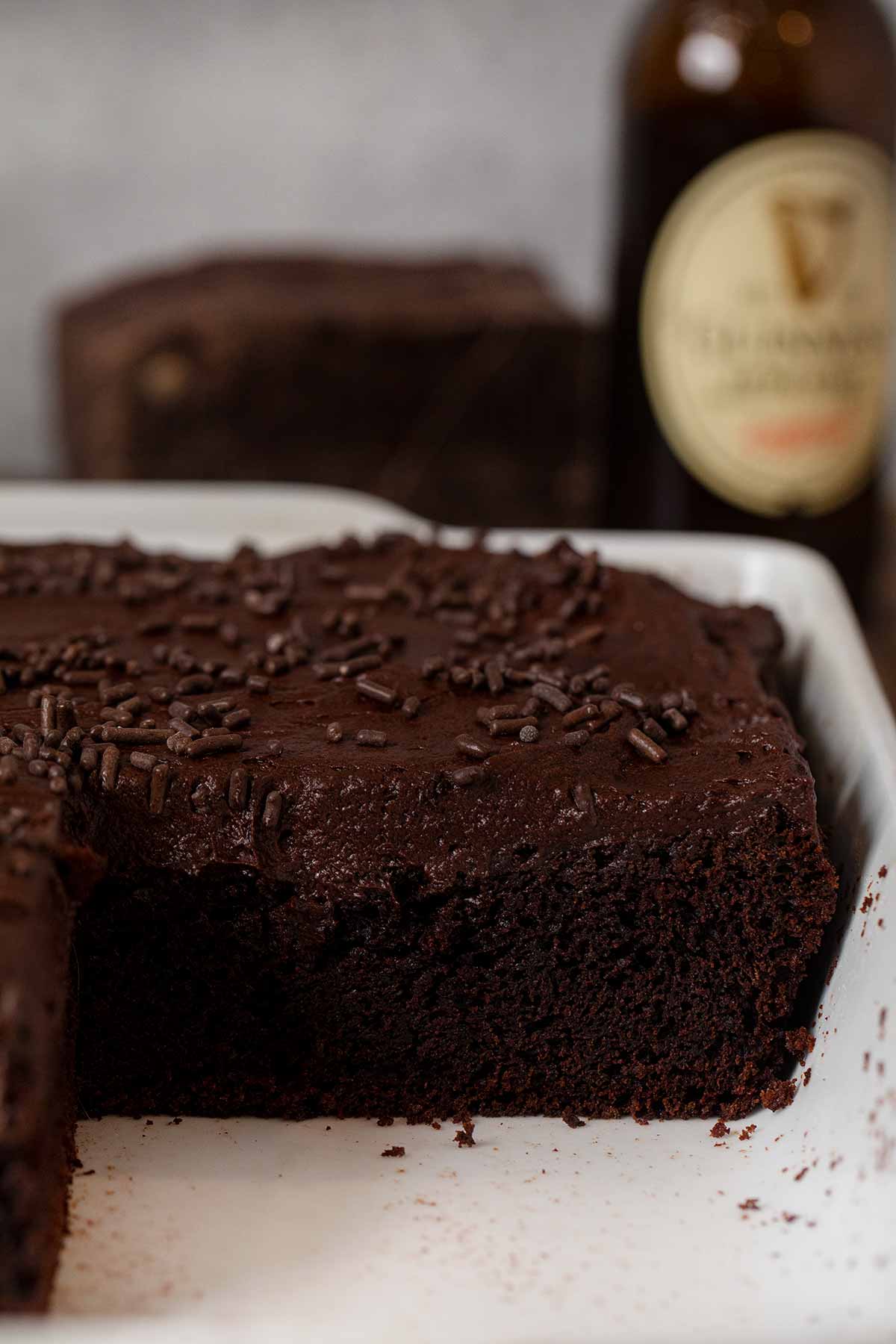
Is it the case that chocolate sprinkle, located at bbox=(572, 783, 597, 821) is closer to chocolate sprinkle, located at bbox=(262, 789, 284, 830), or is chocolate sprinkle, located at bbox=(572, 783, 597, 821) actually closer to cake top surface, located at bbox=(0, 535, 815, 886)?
cake top surface, located at bbox=(0, 535, 815, 886)

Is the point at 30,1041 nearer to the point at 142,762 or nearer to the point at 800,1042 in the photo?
the point at 142,762

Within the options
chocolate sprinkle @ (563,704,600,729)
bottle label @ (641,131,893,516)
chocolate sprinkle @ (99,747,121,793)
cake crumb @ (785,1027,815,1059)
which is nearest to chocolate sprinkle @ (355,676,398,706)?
chocolate sprinkle @ (563,704,600,729)

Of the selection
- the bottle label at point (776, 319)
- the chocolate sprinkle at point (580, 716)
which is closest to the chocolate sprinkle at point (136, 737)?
the chocolate sprinkle at point (580, 716)

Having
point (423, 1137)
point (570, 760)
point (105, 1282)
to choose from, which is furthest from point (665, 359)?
point (105, 1282)

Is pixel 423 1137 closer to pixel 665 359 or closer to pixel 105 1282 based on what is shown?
pixel 105 1282

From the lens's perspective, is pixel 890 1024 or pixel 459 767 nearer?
pixel 890 1024

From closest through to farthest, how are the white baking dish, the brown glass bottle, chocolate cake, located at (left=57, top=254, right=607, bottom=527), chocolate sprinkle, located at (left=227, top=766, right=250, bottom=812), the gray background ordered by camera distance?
the white baking dish → chocolate sprinkle, located at (left=227, top=766, right=250, bottom=812) → the brown glass bottle → chocolate cake, located at (left=57, top=254, right=607, bottom=527) → the gray background

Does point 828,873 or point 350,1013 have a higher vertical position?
point 828,873

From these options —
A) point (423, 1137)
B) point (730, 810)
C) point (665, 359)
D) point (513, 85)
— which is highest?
point (513, 85)
